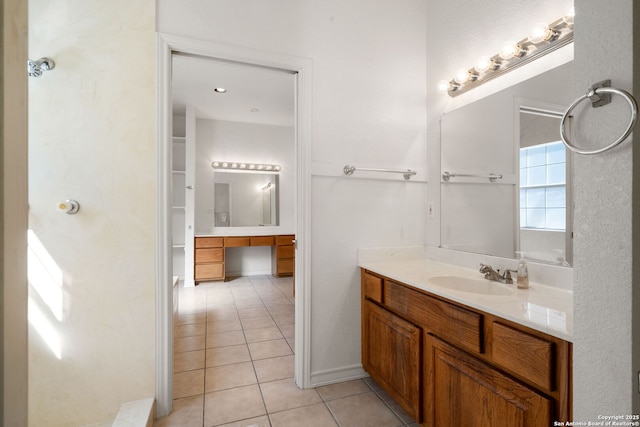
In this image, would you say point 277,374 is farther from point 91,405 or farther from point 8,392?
point 8,392

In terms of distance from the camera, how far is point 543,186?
1529 mm

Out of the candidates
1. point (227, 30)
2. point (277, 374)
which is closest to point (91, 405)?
point (277, 374)

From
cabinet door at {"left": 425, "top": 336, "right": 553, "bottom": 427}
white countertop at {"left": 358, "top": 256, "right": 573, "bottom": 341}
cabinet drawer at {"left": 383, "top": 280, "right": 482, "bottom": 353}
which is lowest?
cabinet door at {"left": 425, "top": 336, "right": 553, "bottom": 427}

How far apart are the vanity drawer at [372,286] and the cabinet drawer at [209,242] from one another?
10.9 ft

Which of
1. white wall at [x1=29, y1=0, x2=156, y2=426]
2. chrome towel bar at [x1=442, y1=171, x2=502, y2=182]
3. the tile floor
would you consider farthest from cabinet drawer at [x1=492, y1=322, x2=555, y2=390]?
white wall at [x1=29, y1=0, x2=156, y2=426]

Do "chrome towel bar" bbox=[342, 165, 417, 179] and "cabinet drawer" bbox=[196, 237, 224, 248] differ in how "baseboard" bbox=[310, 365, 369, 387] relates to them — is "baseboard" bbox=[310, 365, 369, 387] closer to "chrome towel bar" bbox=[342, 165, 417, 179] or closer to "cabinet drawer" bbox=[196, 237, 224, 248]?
"chrome towel bar" bbox=[342, 165, 417, 179]

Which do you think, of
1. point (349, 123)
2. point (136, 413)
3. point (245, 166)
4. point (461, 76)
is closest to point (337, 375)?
point (136, 413)

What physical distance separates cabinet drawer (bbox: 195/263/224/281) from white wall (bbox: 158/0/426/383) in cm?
322

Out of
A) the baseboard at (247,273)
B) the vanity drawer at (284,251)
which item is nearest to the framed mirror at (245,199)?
the vanity drawer at (284,251)

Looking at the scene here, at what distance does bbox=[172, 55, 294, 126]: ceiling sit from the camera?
3402mm

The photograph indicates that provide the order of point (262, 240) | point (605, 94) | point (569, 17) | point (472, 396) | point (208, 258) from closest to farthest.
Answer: point (605, 94), point (472, 396), point (569, 17), point (208, 258), point (262, 240)

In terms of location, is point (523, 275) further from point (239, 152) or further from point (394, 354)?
point (239, 152)

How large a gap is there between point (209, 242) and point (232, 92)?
2284 millimetres

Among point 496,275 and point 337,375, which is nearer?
point 496,275
